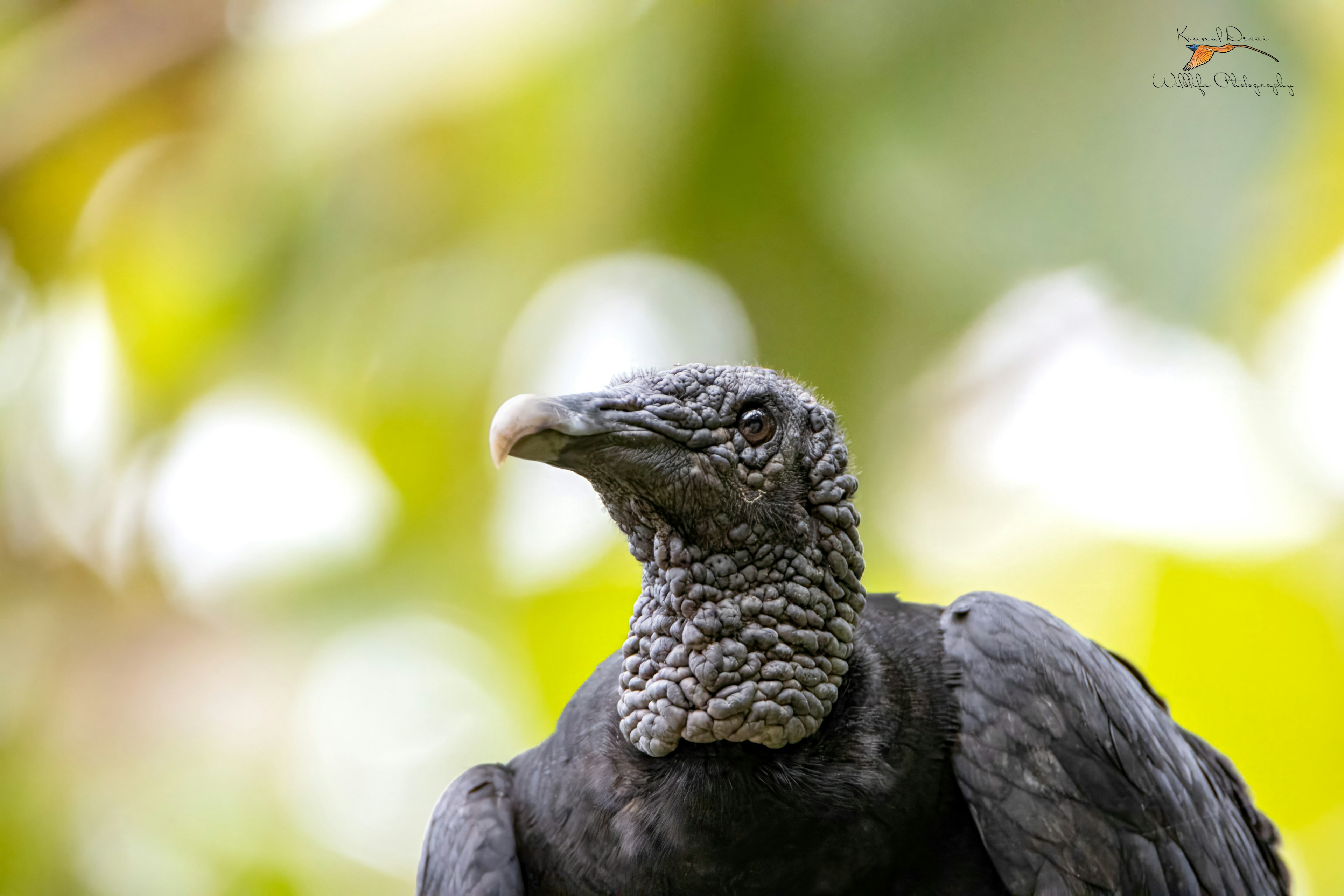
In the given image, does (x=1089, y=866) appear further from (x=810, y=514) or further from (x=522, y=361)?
(x=522, y=361)

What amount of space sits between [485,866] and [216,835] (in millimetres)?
2285

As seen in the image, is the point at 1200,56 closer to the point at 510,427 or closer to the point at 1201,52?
the point at 1201,52

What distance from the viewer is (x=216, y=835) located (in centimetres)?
375

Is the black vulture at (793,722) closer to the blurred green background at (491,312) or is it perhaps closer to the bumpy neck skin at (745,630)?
the bumpy neck skin at (745,630)

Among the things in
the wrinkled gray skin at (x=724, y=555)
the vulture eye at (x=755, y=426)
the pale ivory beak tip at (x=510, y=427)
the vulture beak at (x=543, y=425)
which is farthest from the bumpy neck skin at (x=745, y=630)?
the pale ivory beak tip at (x=510, y=427)

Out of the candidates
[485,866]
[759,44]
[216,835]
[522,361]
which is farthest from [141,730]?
[759,44]

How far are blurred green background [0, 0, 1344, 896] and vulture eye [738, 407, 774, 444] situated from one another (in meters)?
1.56

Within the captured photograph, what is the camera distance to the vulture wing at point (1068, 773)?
5.83 ft

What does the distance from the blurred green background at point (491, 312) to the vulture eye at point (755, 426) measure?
1563 mm

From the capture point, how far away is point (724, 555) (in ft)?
6.05

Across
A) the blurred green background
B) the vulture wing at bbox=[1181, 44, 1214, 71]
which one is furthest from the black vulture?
the vulture wing at bbox=[1181, 44, 1214, 71]

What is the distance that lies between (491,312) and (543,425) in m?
2.32

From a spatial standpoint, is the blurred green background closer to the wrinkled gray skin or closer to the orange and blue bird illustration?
the orange and blue bird illustration

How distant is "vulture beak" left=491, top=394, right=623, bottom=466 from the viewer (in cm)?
162
